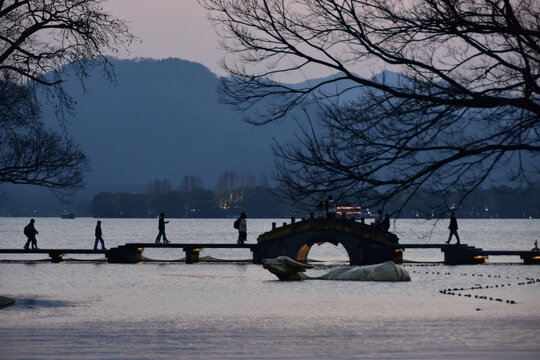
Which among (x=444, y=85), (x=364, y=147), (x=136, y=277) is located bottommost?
(x=136, y=277)

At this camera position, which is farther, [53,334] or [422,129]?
[53,334]

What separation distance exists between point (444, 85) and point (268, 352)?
5.38m

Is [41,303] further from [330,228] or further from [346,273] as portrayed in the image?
[330,228]

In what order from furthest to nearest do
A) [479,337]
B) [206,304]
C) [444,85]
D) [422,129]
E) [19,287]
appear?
1. [19,287]
2. [206,304]
3. [479,337]
4. [444,85]
5. [422,129]

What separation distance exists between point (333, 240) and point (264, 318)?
32367 mm

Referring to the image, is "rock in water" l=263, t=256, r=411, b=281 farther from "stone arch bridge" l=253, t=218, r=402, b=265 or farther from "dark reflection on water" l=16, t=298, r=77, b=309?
"dark reflection on water" l=16, t=298, r=77, b=309

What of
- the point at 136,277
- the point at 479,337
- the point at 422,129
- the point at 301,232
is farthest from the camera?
the point at 301,232

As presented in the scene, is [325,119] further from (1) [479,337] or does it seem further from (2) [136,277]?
(2) [136,277]

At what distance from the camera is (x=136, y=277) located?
3944 centimetres

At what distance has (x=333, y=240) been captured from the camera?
174 ft

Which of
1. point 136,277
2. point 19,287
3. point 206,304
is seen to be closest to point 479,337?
point 206,304

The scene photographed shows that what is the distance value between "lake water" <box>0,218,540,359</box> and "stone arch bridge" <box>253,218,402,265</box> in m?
12.0

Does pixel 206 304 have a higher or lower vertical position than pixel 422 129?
lower

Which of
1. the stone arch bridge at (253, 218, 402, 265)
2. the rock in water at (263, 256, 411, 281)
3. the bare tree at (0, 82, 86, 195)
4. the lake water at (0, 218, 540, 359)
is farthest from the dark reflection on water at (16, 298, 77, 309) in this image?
the stone arch bridge at (253, 218, 402, 265)
